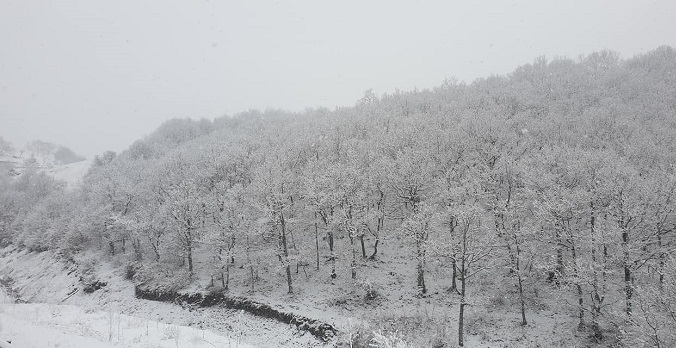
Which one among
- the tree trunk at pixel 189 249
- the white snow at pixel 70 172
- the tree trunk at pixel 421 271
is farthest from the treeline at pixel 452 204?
the white snow at pixel 70 172

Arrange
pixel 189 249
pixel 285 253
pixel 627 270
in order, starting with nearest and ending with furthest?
pixel 627 270
pixel 285 253
pixel 189 249

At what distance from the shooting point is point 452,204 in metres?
36.2

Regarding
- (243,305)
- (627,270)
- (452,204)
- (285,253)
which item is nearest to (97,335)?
(243,305)

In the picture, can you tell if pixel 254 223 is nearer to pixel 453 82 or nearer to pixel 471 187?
pixel 471 187

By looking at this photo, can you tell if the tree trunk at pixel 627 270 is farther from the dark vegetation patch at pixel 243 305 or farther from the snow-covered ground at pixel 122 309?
the snow-covered ground at pixel 122 309

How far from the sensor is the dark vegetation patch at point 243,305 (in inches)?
1325

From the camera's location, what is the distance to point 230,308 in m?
40.0

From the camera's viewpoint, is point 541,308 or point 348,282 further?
point 348,282

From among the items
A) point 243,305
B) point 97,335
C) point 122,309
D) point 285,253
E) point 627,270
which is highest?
point 97,335

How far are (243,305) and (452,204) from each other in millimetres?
26272

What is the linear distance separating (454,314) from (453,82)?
86290mm

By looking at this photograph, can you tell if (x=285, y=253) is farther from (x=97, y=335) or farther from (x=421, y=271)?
(x=97, y=335)

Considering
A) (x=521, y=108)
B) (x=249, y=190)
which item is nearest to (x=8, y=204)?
(x=249, y=190)

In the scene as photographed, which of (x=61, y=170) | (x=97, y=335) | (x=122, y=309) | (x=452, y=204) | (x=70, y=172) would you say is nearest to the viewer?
(x=97, y=335)
